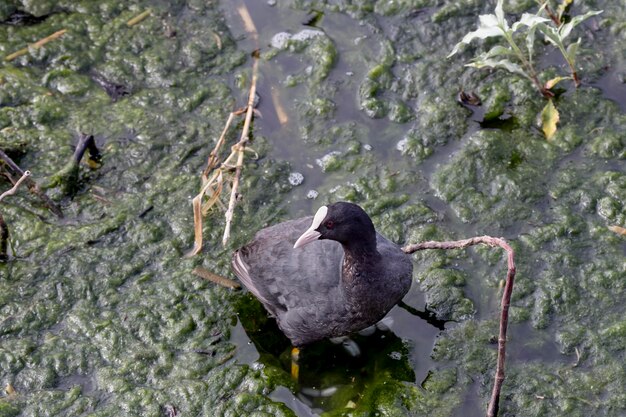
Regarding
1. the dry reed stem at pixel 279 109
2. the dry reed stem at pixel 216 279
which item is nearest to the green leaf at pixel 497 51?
the dry reed stem at pixel 279 109

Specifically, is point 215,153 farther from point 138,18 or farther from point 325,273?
point 138,18

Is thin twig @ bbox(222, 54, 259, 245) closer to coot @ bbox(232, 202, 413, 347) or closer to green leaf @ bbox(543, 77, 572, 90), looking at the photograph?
coot @ bbox(232, 202, 413, 347)

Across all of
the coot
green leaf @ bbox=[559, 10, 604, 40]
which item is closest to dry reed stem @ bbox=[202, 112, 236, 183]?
the coot

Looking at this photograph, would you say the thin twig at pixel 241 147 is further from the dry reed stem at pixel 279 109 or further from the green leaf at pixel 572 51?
the green leaf at pixel 572 51

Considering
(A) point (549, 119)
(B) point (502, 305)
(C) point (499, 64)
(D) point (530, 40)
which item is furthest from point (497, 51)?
(B) point (502, 305)

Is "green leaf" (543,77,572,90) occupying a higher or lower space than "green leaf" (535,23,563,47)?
lower

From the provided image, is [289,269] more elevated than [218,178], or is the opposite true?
[218,178]

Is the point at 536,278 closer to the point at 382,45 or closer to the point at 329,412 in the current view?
the point at 329,412

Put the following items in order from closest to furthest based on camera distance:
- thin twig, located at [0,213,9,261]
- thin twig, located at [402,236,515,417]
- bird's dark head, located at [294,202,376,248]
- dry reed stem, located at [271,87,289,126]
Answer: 1. thin twig, located at [402,236,515,417]
2. bird's dark head, located at [294,202,376,248]
3. thin twig, located at [0,213,9,261]
4. dry reed stem, located at [271,87,289,126]
